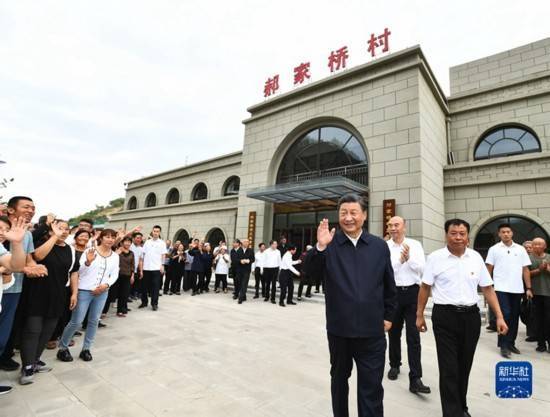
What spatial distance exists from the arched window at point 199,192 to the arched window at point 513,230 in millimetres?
16108

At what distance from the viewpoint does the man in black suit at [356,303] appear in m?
2.06

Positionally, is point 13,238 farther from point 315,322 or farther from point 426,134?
point 426,134

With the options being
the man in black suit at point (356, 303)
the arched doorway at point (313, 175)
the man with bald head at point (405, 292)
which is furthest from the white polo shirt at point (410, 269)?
the arched doorway at point (313, 175)

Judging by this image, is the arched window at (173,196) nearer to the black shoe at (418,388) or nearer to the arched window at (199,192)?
the arched window at (199,192)

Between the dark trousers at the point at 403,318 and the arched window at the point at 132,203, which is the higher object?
the arched window at the point at 132,203

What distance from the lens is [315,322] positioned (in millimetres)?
6465

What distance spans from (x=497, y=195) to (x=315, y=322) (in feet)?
30.7

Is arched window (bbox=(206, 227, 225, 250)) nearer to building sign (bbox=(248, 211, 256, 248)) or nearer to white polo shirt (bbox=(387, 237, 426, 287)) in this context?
building sign (bbox=(248, 211, 256, 248))

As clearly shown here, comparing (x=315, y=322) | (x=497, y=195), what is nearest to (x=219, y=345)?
(x=315, y=322)

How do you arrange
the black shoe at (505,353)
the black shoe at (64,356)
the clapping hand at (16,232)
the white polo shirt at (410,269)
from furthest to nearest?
the black shoe at (505,353)
the black shoe at (64,356)
the white polo shirt at (410,269)
the clapping hand at (16,232)

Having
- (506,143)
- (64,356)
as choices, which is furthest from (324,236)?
(506,143)

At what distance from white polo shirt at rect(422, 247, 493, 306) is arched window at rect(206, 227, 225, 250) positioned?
16077 millimetres

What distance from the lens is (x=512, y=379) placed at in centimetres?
212

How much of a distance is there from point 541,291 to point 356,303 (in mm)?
4939
